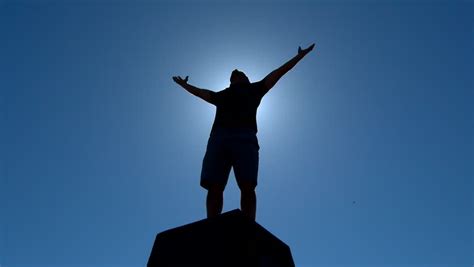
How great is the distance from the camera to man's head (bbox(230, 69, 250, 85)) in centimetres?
569

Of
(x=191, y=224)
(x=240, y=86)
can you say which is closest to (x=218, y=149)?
(x=240, y=86)

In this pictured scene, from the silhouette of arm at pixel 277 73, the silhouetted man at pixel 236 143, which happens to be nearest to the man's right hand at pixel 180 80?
the silhouetted man at pixel 236 143

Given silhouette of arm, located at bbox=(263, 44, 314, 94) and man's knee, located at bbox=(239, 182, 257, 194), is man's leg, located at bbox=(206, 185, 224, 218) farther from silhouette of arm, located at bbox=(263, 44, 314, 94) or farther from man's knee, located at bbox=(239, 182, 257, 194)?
silhouette of arm, located at bbox=(263, 44, 314, 94)

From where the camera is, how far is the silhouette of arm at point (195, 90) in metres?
5.73

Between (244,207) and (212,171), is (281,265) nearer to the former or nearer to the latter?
(244,207)

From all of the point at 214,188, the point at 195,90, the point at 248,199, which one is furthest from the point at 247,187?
the point at 195,90

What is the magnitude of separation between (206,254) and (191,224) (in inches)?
12.7

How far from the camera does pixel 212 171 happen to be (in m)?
4.64

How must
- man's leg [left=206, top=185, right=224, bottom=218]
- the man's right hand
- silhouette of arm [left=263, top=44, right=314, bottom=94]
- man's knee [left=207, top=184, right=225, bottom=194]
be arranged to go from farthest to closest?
the man's right hand
silhouette of arm [left=263, top=44, right=314, bottom=94]
man's knee [left=207, top=184, right=225, bottom=194]
man's leg [left=206, top=185, right=224, bottom=218]

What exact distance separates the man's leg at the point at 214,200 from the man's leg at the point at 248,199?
0.73 ft

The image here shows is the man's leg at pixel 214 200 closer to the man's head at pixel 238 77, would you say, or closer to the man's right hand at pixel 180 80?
the man's head at pixel 238 77

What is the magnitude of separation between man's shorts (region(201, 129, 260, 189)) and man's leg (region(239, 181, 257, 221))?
5 cm

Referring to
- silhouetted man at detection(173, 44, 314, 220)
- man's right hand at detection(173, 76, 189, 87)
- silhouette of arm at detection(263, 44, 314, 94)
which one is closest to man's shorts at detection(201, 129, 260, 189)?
silhouetted man at detection(173, 44, 314, 220)

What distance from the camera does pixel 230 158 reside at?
4.78 meters
